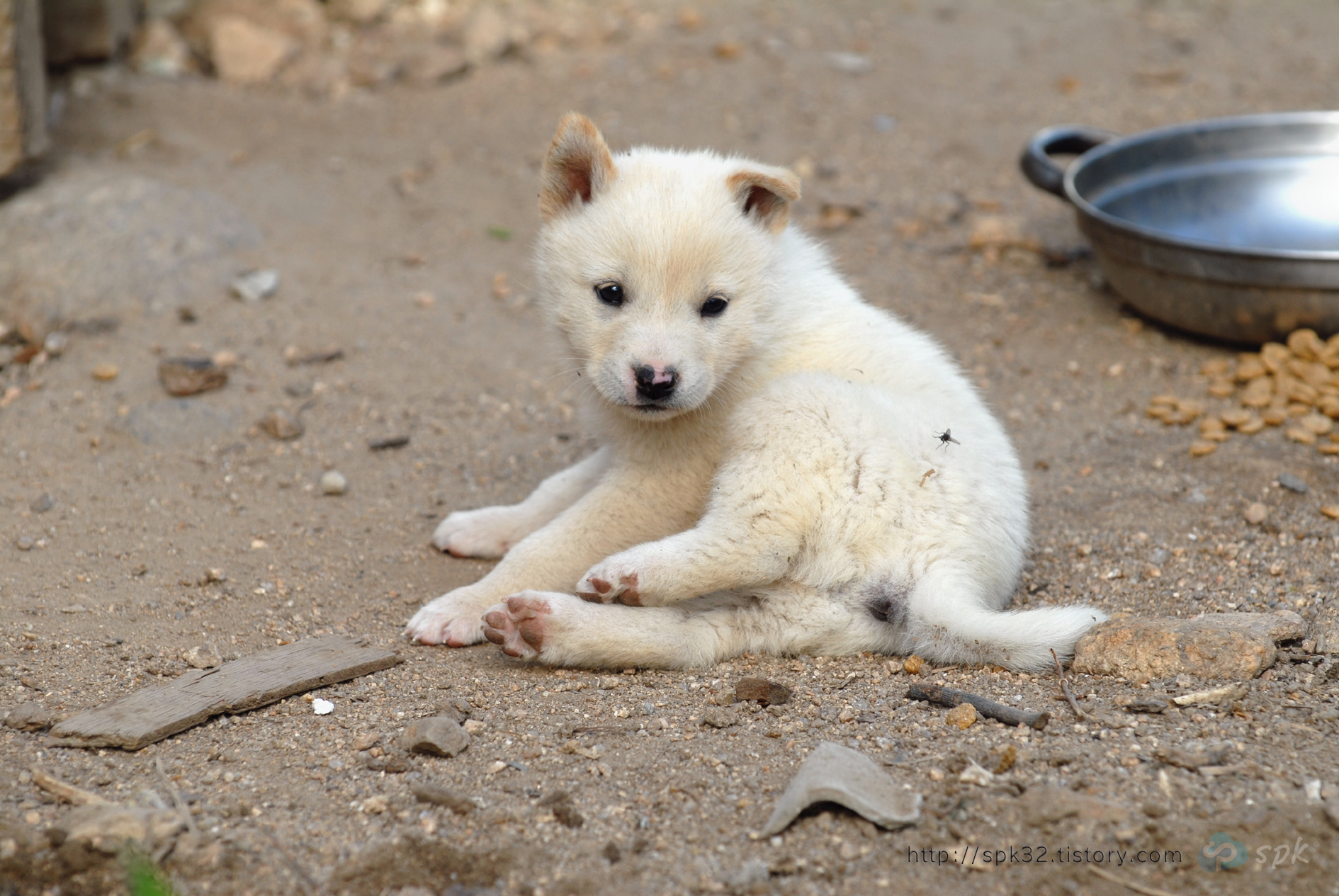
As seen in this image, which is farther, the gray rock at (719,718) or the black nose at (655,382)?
the black nose at (655,382)

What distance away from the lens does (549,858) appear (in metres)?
2.65

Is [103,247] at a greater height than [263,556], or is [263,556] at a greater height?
[103,247]

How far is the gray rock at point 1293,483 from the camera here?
461cm

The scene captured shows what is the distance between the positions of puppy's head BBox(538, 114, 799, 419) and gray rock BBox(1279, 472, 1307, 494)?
98.3 inches

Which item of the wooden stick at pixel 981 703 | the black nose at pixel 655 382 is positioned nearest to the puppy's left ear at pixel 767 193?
the black nose at pixel 655 382

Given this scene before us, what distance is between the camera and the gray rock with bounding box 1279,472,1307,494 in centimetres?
461

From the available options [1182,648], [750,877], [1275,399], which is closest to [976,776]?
[750,877]

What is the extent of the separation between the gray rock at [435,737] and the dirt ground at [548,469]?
0.19 ft

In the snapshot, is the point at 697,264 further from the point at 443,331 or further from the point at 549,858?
the point at 443,331

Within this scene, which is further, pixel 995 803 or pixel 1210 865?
pixel 995 803

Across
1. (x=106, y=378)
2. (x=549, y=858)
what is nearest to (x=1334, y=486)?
(x=549, y=858)

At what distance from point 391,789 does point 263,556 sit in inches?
69.9

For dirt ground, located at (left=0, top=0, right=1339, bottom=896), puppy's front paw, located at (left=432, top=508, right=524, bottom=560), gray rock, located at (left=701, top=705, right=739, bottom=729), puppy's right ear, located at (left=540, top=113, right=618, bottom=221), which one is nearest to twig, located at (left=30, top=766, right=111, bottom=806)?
dirt ground, located at (left=0, top=0, right=1339, bottom=896)

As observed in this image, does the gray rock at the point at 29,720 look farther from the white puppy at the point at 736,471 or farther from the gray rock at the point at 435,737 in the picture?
the white puppy at the point at 736,471
